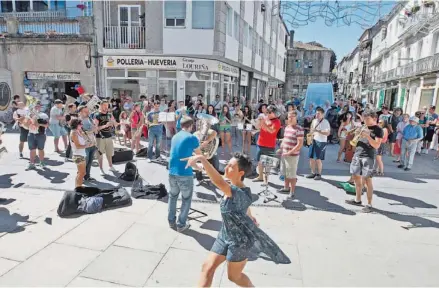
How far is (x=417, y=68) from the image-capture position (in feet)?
71.3

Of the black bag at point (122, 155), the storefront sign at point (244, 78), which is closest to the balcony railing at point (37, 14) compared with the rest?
the black bag at point (122, 155)

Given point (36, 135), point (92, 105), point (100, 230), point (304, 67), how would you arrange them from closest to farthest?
point (100, 230) < point (36, 135) < point (92, 105) < point (304, 67)

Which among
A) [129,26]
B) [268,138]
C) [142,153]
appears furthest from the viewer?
[129,26]

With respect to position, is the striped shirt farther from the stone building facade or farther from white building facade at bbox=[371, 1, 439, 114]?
the stone building facade

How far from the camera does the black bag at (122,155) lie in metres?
8.35

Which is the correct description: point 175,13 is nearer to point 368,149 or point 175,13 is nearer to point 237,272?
point 368,149

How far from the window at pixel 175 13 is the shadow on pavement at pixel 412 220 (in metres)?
12.3

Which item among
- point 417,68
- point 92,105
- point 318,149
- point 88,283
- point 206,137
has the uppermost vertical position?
point 417,68

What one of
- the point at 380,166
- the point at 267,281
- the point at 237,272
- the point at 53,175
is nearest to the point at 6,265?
the point at 237,272

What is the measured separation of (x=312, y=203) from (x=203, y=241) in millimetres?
2609

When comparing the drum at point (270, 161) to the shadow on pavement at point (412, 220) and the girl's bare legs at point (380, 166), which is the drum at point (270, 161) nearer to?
the shadow on pavement at point (412, 220)

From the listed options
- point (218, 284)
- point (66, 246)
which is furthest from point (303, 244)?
point (66, 246)

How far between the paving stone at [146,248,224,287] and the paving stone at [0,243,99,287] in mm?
918

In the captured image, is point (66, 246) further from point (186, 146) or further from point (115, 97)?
point (115, 97)
